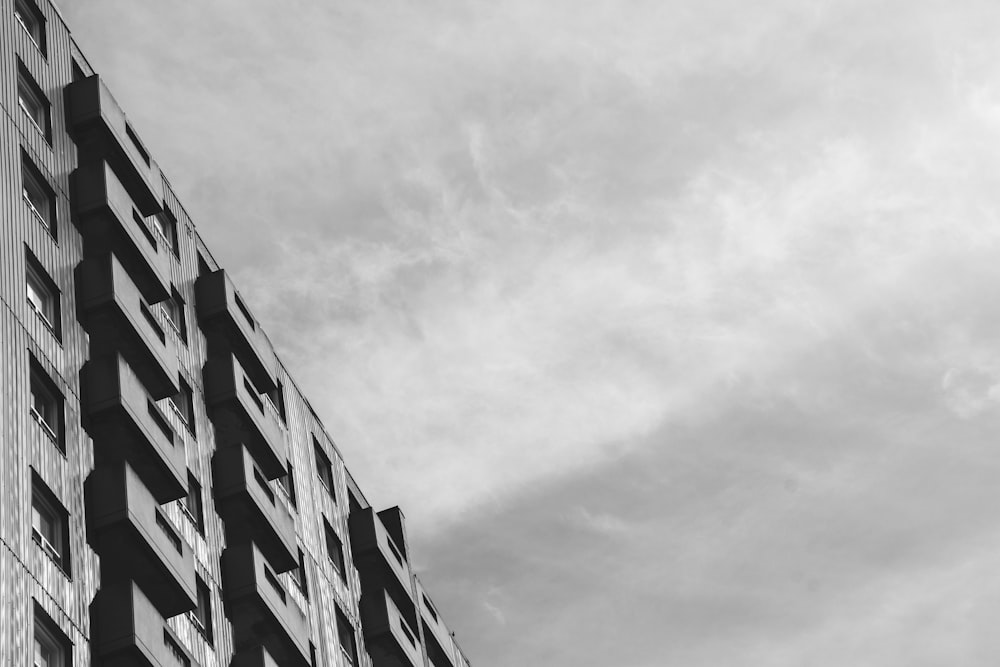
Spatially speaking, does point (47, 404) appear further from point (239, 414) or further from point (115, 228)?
point (239, 414)

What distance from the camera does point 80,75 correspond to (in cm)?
4472

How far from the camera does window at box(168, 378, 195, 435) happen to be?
1666 inches

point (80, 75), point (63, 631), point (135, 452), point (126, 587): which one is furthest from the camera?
point (80, 75)

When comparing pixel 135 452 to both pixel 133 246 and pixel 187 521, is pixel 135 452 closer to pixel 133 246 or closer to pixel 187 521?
pixel 187 521

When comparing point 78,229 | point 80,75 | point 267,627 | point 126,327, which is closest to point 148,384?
point 126,327

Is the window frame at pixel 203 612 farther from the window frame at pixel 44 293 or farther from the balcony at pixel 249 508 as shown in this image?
the window frame at pixel 44 293

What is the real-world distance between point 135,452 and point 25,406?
404cm

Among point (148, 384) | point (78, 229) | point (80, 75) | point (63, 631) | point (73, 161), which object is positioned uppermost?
point (80, 75)

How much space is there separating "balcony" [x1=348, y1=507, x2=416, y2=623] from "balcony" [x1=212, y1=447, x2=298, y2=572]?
340 inches

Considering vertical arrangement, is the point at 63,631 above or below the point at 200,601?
below

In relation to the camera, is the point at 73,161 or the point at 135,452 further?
the point at 73,161

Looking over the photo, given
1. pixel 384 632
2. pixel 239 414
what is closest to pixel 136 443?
pixel 239 414

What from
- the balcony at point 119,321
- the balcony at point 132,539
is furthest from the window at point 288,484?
the balcony at point 132,539

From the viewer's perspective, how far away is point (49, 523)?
3294 cm
